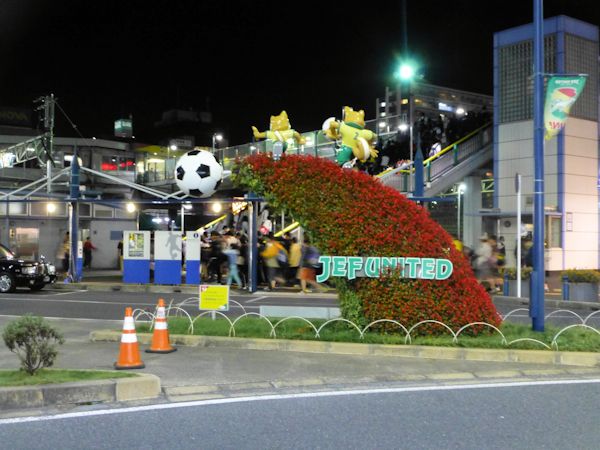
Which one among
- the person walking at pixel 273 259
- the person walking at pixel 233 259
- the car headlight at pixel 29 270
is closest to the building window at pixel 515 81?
the person walking at pixel 273 259

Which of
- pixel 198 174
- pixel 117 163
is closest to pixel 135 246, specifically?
pixel 198 174

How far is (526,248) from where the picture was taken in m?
21.4

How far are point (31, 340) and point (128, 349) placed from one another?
140 cm

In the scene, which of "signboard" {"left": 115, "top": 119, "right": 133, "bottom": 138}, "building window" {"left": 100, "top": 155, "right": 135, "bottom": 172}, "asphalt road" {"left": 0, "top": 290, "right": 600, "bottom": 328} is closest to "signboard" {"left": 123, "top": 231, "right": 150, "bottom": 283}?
"asphalt road" {"left": 0, "top": 290, "right": 600, "bottom": 328}

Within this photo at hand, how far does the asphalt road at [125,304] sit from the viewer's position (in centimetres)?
1444

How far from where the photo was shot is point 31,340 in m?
7.25

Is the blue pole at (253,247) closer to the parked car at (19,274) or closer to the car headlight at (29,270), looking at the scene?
the parked car at (19,274)

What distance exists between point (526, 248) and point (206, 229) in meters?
15.5

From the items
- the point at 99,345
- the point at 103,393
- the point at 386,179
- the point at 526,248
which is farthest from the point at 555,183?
the point at 103,393

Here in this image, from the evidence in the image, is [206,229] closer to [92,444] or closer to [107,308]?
[107,308]

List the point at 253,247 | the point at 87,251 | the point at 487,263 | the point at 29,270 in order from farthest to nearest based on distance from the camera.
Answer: the point at 87,251 < the point at 29,270 < the point at 253,247 < the point at 487,263

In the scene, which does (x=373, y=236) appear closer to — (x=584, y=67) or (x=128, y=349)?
(x=128, y=349)

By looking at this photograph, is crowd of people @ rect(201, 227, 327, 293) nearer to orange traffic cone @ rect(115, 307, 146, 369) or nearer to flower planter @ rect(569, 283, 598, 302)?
flower planter @ rect(569, 283, 598, 302)

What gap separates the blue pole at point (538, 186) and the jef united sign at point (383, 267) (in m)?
1.62
